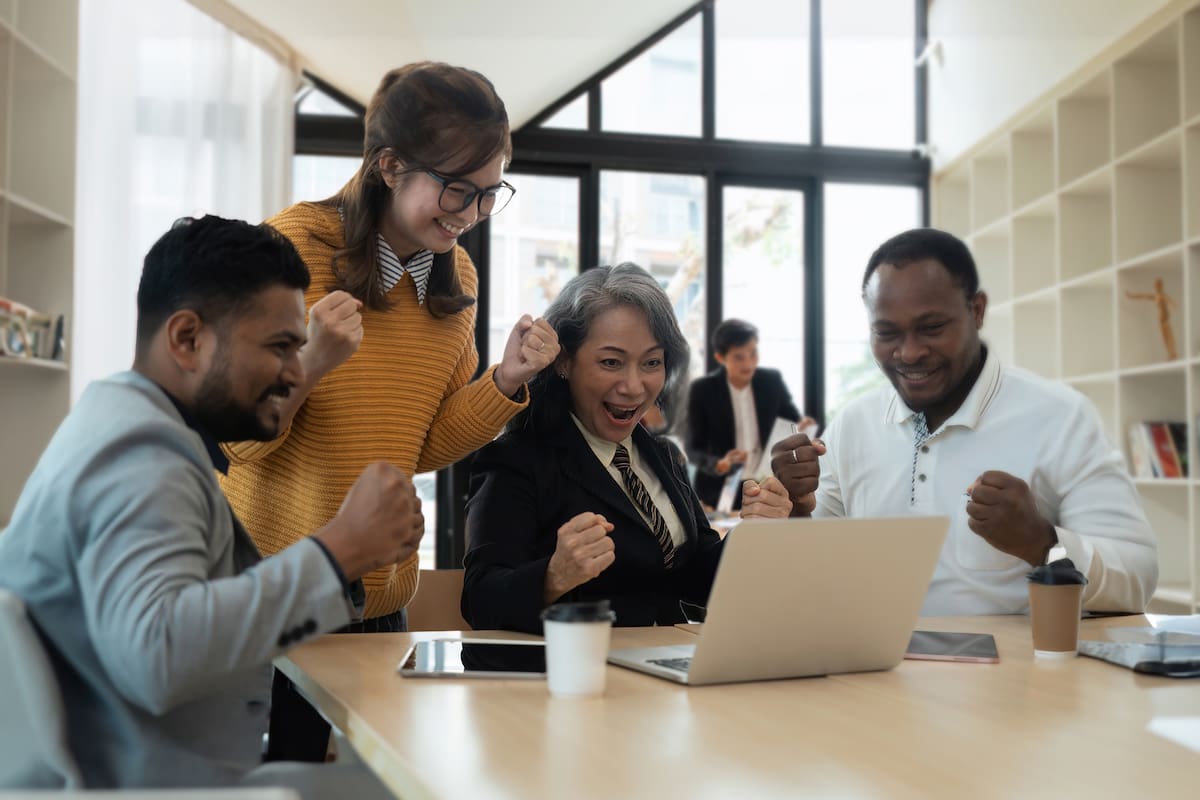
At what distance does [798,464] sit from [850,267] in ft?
17.5

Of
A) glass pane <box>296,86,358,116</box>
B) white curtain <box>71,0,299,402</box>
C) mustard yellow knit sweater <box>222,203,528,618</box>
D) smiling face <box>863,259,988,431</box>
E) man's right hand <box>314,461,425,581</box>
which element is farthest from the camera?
glass pane <box>296,86,358,116</box>

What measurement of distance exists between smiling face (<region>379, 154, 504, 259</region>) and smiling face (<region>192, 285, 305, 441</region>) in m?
0.52

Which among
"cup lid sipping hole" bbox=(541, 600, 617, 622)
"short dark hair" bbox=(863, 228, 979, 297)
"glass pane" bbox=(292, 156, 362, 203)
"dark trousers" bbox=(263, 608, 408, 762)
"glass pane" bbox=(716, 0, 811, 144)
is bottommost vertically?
"dark trousers" bbox=(263, 608, 408, 762)

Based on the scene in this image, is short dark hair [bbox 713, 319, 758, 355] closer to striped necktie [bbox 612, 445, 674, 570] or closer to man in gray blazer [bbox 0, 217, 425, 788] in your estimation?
striped necktie [bbox 612, 445, 674, 570]

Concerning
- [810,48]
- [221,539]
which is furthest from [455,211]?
[810,48]

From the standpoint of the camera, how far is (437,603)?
6.17 ft

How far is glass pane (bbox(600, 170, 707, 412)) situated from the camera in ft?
21.4

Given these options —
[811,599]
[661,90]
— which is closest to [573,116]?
[661,90]

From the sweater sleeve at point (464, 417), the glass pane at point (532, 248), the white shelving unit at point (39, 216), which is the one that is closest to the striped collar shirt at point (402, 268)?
the sweater sleeve at point (464, 417)

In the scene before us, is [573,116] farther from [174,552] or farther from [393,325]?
[174,552]

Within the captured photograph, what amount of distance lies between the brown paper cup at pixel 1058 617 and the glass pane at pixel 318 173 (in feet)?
17.1

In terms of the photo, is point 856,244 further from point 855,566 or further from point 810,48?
point 855,566

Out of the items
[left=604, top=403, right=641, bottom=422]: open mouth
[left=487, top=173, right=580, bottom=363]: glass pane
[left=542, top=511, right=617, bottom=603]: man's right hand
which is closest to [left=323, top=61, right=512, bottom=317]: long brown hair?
[left=604, top=403, right=641, bottom=422]: open mouth

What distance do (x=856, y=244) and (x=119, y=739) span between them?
253 inches
